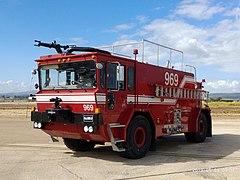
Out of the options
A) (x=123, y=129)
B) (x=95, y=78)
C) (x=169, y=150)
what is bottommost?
(x=169, y=150)

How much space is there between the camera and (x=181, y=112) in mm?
12086

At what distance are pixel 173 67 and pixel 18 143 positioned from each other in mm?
6664

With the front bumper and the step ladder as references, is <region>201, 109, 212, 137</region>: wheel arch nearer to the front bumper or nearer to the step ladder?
the step ladder

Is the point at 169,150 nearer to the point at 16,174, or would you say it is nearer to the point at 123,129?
the point at 123,129

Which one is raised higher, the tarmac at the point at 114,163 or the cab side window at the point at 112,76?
the cab side window at the point at 112,76

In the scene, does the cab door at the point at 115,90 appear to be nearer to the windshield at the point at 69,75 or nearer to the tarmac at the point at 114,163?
the windshield at the point at 69,75

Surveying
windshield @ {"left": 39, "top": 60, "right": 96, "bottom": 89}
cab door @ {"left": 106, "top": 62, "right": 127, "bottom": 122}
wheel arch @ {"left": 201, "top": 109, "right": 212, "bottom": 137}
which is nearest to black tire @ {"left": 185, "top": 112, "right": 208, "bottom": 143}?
wheel arch @ {"left": 201, "top": 109, "right": 212, "bottom": 137}

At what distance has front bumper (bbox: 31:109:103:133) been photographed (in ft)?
26.9

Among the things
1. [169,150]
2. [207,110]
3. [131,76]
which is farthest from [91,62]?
[207,110]

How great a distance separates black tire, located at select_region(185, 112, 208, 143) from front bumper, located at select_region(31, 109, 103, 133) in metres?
6.01

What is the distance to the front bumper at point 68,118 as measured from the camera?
821cm

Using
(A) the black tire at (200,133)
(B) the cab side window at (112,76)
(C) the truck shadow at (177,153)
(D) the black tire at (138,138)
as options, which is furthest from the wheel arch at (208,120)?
(B) the cab side window at (112,76)

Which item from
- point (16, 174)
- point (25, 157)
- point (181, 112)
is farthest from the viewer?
point (181, 112)

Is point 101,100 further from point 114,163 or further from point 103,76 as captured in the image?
point 114,163
